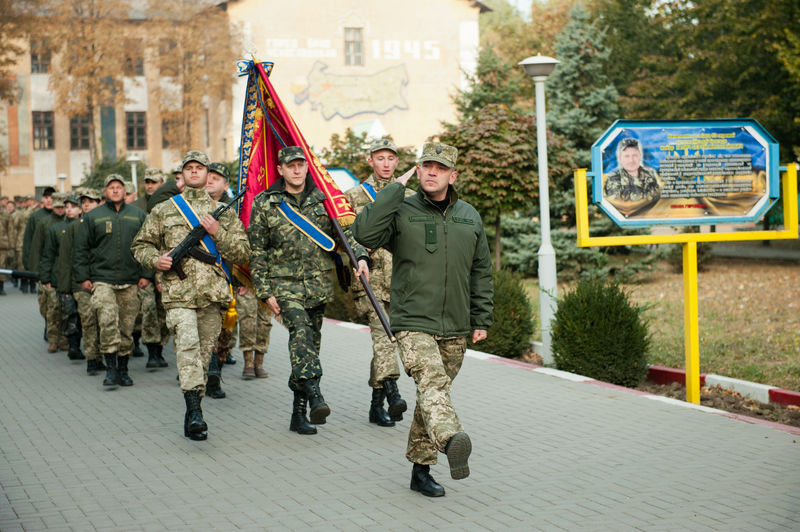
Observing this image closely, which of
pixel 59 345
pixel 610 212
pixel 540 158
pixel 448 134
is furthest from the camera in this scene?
pixel 448 134

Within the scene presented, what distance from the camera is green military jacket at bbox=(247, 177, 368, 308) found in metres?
7.67

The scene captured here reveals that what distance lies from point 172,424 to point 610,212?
445cm

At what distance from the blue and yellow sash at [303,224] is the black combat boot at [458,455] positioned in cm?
260

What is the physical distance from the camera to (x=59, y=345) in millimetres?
13789

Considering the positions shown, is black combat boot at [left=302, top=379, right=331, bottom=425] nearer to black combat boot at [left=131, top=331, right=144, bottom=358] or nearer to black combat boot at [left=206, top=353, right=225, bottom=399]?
black combat boot at [left=206, top=353, right=225, bottom=399]

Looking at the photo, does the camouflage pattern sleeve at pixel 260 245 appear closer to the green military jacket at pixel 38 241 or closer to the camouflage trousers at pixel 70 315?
the camouflage trousers at pixel 70 315

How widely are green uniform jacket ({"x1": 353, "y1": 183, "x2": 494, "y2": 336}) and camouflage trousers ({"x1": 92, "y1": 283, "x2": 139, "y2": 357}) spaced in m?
5.26

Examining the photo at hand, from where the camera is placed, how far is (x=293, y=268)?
7703 mm

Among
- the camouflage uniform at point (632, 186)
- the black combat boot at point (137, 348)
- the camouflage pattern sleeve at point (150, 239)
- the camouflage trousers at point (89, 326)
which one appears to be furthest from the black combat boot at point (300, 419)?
the black combat boot at point (137, 348)

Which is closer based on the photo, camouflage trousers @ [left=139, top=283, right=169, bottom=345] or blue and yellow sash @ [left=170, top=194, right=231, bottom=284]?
blue and yellow sash @ [left=170, top=194, right=231, bottom=284]

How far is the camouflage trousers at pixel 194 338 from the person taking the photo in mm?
7707

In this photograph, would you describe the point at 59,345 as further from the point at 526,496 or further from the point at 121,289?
the point at 526,496

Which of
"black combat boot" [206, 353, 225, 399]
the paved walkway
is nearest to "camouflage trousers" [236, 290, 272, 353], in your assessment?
the paved walkway

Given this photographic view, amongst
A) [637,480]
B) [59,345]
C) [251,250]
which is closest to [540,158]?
[251,250]
